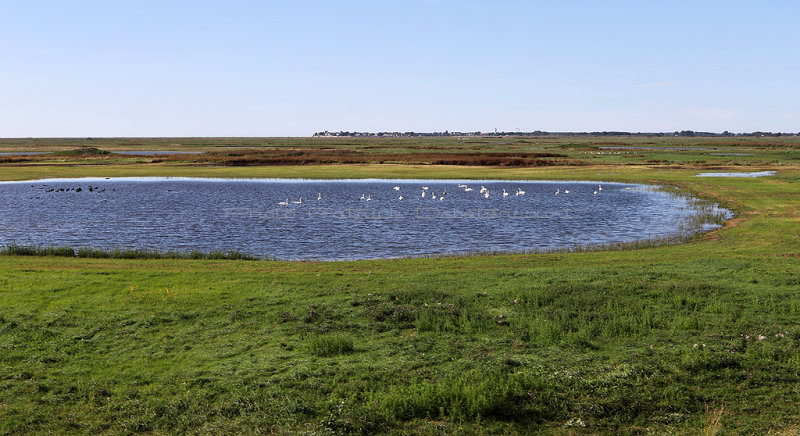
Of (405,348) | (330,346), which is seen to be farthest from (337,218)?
(405,348)

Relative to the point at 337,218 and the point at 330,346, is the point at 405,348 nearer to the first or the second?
the point at 330,346

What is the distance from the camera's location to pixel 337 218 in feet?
149

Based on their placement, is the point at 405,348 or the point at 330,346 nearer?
the point at 330,346

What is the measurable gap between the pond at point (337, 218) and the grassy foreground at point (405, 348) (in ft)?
31.1

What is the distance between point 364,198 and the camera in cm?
5844

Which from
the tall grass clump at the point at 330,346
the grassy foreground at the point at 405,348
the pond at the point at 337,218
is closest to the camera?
the grassy foreground at the point at 405,348

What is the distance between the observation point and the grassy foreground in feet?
36.6

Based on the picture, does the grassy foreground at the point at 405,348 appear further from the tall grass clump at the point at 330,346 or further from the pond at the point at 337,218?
the pond at the point at 337,218

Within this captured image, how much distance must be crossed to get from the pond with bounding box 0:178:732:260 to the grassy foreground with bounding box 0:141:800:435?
948cm

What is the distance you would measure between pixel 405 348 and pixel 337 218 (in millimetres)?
31105

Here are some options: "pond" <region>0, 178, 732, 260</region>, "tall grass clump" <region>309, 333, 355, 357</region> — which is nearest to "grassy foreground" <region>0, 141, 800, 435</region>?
"tall grass clump" <region>309, 333, 355, 357</region>

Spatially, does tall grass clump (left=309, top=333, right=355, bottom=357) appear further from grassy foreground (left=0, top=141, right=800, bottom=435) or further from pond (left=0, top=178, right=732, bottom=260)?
pond (left=0, top=178, right=732, bottom=260)

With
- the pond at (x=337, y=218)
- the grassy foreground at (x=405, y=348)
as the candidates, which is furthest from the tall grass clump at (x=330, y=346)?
the pond at (x=337, y=218)

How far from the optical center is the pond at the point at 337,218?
3494 cm
